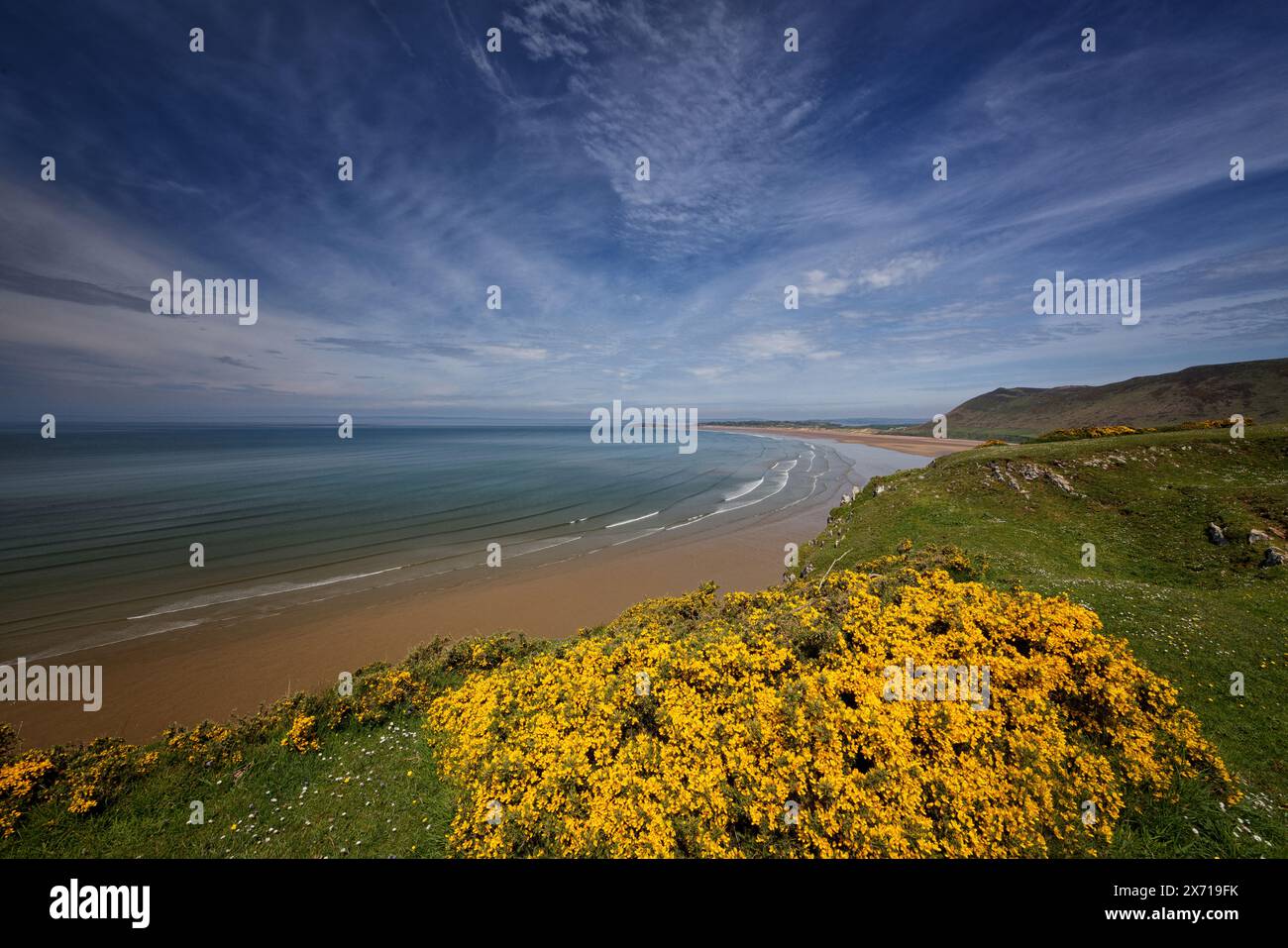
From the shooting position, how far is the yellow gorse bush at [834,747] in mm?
5059

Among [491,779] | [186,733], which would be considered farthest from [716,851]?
[186,733]

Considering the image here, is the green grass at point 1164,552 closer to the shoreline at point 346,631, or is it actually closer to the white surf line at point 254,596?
the shoreline at point 346,631

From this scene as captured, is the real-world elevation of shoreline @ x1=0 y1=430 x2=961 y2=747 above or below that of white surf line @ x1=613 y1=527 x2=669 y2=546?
below

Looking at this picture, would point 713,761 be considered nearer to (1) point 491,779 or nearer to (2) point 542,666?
(1) point 491,779

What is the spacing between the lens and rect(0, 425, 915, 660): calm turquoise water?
65.2 feet

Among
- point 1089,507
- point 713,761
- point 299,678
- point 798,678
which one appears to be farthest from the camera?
point 1089,507

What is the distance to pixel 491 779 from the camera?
611cm

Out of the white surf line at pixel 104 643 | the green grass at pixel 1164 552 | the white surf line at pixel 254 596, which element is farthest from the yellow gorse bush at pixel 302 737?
the white surf line at pixel 254 596

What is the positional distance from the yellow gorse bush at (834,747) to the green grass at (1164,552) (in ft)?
3.09

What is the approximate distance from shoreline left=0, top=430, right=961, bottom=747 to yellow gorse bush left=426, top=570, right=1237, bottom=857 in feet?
24.6

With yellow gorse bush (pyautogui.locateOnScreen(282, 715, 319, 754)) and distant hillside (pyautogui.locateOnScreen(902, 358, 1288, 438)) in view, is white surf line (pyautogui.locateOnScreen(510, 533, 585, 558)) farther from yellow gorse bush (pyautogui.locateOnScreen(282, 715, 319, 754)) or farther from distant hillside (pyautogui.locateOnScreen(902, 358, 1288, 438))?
distant hillside (pyautogui.locateOnScreen(902, 358, 1288, 438))

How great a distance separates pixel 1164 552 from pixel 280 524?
49049mm

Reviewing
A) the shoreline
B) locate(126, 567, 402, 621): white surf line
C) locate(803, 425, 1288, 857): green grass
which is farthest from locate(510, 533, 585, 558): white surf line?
locate(803, 425, 1288, 857): green grass

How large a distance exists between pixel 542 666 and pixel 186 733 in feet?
25.2
